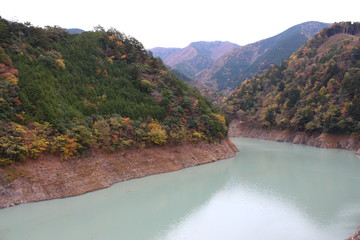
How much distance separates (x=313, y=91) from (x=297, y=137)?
31.7ft

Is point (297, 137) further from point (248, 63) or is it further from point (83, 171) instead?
point (248, 63)

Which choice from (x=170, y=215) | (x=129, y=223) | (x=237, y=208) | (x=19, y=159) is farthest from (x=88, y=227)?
(x=237, y=208)

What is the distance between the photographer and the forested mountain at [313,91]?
47594mm

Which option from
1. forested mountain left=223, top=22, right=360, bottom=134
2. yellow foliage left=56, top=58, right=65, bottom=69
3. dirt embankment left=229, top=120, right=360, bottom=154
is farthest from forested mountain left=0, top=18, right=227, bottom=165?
forested mountain left=223, top=22, right=360, bottom=134

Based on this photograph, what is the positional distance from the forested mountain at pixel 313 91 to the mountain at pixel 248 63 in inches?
2885

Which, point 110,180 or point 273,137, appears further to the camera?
point 273,137

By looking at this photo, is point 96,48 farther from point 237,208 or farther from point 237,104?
point 237,104

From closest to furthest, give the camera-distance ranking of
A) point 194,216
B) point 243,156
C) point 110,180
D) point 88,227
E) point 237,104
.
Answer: point 88,227 → point 194,216 → point 110,180 → point 243,156 → point 237,104

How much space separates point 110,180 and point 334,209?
626 inches

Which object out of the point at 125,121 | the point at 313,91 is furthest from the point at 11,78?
the point at 313,91

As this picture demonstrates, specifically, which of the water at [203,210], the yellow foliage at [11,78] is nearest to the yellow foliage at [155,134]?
the water at [203,210]

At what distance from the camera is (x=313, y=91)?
56.8 m

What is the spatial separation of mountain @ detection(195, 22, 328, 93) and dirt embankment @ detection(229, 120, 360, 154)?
83.1m

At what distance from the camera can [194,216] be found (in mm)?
17312
